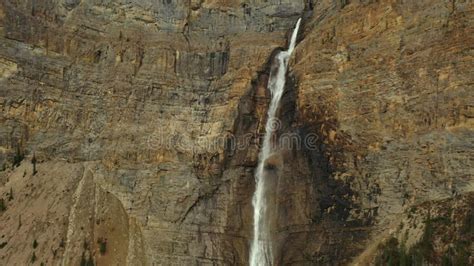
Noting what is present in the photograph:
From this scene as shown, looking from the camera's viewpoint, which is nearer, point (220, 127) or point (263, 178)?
point (263, 178)

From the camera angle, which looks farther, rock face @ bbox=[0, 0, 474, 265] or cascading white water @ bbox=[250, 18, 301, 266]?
cascading white water @ bbox=[250, 18, 301, 266]

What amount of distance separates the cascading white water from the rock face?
628mm

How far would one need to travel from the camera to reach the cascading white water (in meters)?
49.9

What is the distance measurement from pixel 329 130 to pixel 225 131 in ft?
29.3

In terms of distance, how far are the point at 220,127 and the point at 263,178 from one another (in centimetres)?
580

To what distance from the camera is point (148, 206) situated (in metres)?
52.9

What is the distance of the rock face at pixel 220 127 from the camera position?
46.0 m

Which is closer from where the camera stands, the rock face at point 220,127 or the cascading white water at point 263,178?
the rock face at point 220,127

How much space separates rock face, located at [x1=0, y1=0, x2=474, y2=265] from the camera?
151 feet

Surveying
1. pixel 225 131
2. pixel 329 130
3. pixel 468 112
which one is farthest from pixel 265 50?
pixel 468 112

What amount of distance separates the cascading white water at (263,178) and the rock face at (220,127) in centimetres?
63

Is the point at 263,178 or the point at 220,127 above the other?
the point at 220,127

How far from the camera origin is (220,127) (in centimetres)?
5606

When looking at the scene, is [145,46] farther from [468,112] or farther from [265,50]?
[468,112]
